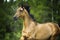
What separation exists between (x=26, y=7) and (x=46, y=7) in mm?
4942

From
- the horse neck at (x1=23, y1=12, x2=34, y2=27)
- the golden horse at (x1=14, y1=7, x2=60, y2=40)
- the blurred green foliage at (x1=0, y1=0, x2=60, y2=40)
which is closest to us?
the golden horse at (x1=14, y1=7, x2=60, y2=40)

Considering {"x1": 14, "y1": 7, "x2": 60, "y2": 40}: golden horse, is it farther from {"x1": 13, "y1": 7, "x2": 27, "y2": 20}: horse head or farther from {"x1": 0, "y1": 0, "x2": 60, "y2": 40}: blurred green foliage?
{"x1": 0, "y1": 0, "x2": 60, "y2": 40}: blurred green foliage

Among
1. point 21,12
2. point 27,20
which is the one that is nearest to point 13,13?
point 27,20

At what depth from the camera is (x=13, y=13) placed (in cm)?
1067

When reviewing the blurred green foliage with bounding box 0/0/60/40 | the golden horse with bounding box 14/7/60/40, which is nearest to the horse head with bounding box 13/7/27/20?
the golden horse with bounding box 14/7/60/40

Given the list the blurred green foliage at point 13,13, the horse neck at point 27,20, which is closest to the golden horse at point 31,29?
the horse neck at point 27,20

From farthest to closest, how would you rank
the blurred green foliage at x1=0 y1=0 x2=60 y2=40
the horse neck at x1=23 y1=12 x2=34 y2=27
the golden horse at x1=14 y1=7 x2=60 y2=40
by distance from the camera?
the blurred green foliage at x1=0 y1=0 x2=60 y2=40
the horse neck at x1=23 y1=12 x2=34 y2=27
the golden horse at x1=14 y1=7 x2=60 y2=40

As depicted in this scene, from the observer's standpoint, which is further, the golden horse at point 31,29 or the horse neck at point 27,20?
the horse neck at point 27,20

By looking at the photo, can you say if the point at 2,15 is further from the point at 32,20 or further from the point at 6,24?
the point at 32,20

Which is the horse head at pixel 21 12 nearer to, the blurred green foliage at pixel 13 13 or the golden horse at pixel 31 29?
the golden horse at pixel 31 29

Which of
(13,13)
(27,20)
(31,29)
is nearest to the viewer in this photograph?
(31,29)

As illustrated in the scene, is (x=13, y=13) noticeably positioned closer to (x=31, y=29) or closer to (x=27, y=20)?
(x=27, y=20)

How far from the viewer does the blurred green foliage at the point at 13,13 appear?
10180 millimetres

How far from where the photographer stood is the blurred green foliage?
33.4ft
